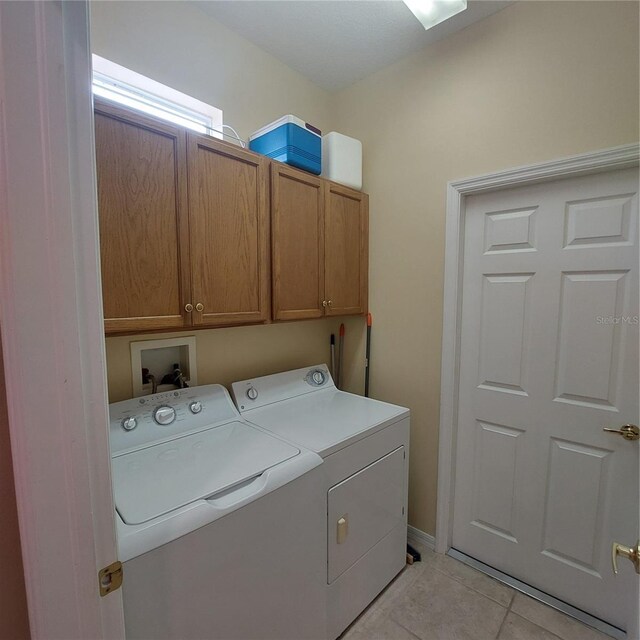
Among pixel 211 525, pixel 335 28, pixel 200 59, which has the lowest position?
pixel 211 525

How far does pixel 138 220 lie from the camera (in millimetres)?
1197

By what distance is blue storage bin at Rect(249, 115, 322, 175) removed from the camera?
169 centimetres

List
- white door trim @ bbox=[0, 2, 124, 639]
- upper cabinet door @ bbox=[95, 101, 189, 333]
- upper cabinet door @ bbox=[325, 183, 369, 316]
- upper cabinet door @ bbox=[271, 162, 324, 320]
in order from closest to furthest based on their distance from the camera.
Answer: white door trim @ bbox=[0, 2, 124, 639], upper cabinet door @ bbox=[95, 101, 189, 333], upper cabinet door @ bbox=[271, 162, 324, 320], upper cabinet door @ bbox=[325, 183, 369, 316]

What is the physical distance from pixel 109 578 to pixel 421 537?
79.0 inches

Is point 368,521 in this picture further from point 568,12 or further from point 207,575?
point 568,12

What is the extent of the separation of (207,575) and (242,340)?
45.6 inches

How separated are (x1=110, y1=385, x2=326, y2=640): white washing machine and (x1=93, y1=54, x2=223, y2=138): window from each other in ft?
4.36

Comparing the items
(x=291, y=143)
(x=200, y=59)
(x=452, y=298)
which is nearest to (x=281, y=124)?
(x=291, y=143)

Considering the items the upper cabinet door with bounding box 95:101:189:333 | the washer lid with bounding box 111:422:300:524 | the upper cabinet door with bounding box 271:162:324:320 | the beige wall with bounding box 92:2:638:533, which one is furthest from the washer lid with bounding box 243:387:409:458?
the upper cabinet door with bounding box 95:101:189:333

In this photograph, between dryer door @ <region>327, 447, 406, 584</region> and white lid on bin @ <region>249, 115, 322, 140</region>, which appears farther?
white lid on bin @ <region>249, 115, 322, 140</region>

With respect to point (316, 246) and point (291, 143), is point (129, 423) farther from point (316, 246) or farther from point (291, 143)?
point (291, 143)

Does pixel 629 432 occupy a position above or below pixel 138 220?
below

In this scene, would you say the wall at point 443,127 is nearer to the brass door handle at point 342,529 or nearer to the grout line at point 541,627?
the grout line at point 541,627

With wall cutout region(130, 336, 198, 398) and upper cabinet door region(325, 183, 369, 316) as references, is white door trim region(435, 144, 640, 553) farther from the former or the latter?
wall cutout region(130, 336, 198, 398)
